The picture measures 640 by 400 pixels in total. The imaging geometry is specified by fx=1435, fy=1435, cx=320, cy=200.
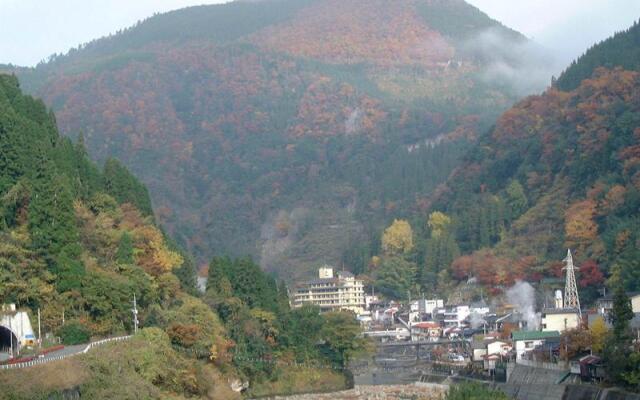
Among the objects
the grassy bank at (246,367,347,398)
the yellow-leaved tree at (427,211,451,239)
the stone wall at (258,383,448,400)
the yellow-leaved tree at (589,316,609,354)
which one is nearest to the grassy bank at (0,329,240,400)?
the grassy bank at (246,367,347,398)

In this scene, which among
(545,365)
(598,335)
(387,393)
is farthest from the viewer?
(387,393)

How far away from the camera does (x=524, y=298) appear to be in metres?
92.1

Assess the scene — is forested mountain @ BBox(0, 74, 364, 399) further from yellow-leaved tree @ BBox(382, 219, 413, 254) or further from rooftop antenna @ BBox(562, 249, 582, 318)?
yellow-leaved tree @ BBox(382, 219, 413, 254)

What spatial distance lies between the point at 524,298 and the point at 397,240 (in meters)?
29.5

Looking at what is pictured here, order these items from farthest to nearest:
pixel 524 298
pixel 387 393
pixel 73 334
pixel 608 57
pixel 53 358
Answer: pixel 608 57
pixel 524 298
pixel 387 393
pixel 73 334
pixel 53 358

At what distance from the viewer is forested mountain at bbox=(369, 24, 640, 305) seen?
90188 mm

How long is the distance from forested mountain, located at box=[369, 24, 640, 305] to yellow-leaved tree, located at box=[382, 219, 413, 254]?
0.34 ft

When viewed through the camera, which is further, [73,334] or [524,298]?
[524,298]

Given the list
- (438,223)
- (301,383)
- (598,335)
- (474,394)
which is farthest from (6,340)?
(438,223)

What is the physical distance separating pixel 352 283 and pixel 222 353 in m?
56.3

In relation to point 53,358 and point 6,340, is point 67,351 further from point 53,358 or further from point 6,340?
point 6,340

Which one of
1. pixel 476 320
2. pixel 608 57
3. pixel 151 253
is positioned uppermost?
pixel 608 57

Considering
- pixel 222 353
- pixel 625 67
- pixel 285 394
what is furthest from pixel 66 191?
pixel 625 67

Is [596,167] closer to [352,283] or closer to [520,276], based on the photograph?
[520,276]
